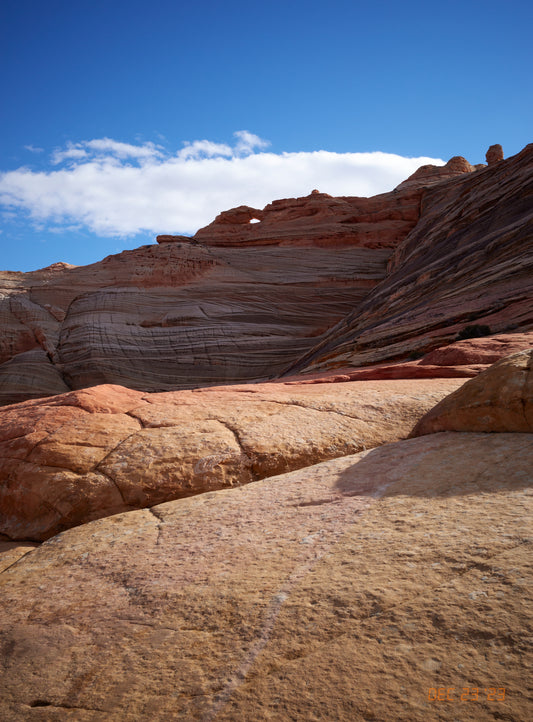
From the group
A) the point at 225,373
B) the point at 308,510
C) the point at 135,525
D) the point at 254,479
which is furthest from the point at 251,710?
the point at 225,373

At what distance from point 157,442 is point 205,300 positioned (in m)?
22.5

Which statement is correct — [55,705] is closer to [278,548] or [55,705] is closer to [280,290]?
[278,548]

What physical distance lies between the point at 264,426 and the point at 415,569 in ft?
10.1

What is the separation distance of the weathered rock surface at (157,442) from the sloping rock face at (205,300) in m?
17.3

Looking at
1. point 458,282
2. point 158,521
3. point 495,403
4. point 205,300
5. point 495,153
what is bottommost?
point 158,521

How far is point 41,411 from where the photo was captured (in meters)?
5.77

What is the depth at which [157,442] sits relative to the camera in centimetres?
498

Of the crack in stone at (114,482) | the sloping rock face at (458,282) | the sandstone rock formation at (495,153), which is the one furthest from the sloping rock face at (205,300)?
the crack in stone at (114,482)

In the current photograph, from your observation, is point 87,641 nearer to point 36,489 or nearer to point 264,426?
point 36,489

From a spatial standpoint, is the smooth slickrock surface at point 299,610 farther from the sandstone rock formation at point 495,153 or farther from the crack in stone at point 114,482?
the sandstone rock formation at point 495,153

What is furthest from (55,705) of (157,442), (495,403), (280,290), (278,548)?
(280,290)

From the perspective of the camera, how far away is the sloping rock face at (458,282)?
12023 mm

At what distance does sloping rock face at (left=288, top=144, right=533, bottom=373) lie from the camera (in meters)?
12.0

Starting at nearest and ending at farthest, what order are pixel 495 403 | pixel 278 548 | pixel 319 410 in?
1. pixel 278 548
2. pixel 495 403
3. pixel 319 410
